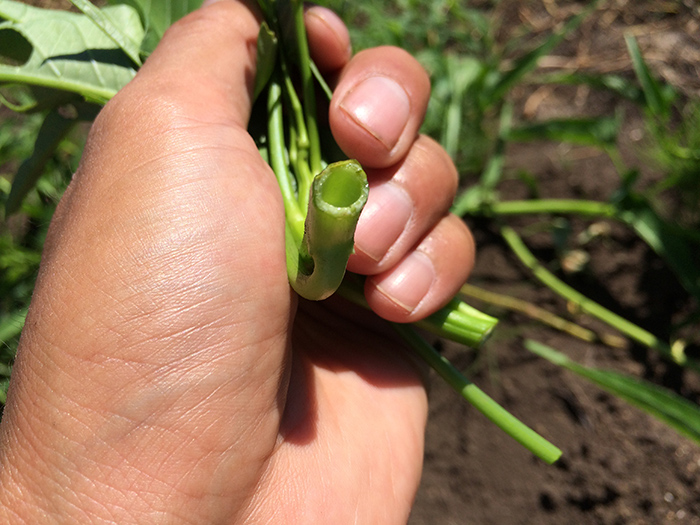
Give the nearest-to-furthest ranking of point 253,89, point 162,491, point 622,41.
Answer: point 162,491 < point 253,89 < point 622,41

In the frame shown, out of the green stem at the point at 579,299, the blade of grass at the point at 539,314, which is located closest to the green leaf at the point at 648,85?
the green stem at the point at 579,299

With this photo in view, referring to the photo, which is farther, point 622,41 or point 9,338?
point 622,41

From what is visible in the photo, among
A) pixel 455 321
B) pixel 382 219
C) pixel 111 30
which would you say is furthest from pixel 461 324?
pixel 111 30

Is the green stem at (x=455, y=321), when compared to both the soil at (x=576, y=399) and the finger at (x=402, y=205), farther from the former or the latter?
the soil at (x=576, y=399)

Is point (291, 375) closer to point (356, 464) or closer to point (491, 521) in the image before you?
point (356, 464)

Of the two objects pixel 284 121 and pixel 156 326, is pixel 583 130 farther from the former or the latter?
pixel 156 326

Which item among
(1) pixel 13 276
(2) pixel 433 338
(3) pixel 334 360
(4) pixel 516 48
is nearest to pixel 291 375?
(3) pixel 334 360

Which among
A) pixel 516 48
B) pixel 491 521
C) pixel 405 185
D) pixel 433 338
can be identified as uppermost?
pixel 405 185
